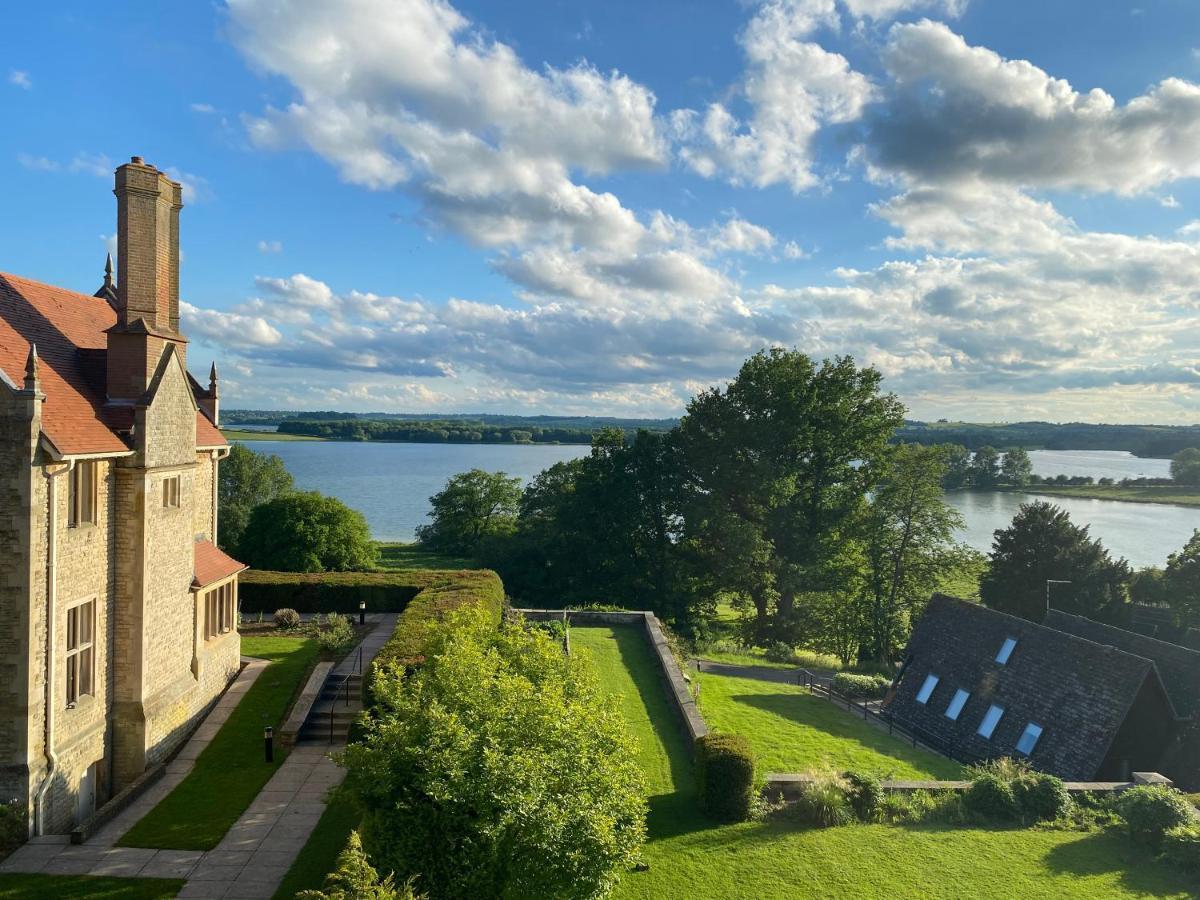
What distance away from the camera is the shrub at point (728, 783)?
45.9 feet

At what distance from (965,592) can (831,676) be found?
108 ft

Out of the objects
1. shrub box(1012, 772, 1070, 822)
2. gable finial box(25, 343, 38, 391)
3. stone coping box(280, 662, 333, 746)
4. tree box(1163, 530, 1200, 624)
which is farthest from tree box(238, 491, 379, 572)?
tree box(1163, 530, 1200, 624)

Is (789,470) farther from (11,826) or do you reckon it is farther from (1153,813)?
(11,826)

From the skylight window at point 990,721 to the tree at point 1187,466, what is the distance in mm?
105718

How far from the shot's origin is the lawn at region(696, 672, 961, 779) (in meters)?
18.2

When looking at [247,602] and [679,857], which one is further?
[247,602]

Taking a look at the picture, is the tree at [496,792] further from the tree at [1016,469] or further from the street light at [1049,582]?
the tree at [1016,469]

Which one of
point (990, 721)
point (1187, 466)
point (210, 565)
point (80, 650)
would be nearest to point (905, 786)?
point (990, 721)

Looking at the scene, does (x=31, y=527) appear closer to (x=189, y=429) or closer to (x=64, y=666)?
(x=64, y=666)

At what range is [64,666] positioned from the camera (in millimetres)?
13859

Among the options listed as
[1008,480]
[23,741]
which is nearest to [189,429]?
[23,741]

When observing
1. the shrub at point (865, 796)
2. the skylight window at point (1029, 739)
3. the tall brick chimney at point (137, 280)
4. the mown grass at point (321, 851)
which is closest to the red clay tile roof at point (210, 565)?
the tall brick chimney at point (137, 280)

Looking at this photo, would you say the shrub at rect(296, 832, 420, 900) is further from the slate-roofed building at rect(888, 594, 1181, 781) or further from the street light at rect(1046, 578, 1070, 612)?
the street light at rect(1046, 578, 1070, 612)

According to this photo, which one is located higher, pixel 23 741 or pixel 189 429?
pixel 189 429
